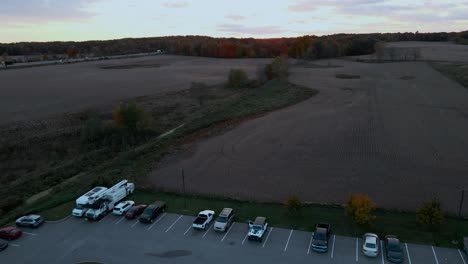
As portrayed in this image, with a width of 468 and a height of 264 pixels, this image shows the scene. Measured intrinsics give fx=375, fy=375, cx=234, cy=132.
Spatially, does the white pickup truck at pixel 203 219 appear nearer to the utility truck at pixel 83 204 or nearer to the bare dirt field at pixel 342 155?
the bare dirt field at pixel 342 155

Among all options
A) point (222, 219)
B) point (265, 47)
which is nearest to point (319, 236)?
point (222, 219)

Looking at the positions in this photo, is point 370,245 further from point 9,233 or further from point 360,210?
point 9,233

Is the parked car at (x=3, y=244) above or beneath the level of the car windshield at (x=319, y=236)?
beneath

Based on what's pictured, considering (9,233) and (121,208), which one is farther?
(121,208)

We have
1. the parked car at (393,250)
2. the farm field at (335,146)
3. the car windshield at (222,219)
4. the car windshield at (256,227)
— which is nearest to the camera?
the parked car at (393,250)

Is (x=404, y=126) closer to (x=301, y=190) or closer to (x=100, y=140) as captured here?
(x=301, y=190)

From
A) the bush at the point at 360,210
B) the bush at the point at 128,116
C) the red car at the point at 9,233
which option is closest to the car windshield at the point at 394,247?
the bush at the point at 360,210

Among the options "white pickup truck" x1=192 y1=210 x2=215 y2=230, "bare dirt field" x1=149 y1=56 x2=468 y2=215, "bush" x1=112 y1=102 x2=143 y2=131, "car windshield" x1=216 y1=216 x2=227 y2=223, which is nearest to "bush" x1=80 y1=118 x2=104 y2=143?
"bush" x1=112 y1=102 x2=143 y2=131
